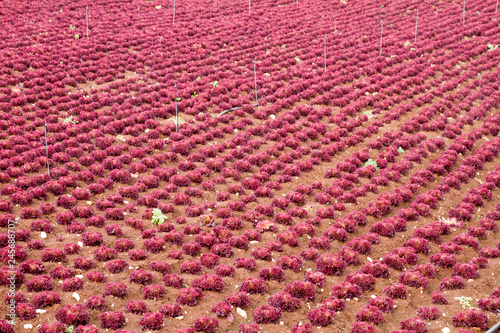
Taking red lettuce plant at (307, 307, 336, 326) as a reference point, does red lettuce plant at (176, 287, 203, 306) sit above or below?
above

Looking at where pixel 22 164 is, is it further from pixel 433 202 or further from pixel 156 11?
pixel 156 11

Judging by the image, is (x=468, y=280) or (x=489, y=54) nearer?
(x=468, y=280)

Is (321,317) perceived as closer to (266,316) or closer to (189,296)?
(266,316)

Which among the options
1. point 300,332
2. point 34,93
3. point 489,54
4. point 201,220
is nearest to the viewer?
point 300,332

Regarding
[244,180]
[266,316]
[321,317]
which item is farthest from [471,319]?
[244,180]

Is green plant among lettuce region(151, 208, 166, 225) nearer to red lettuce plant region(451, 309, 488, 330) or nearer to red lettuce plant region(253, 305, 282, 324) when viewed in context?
red lettuce plant region(253, 305, 282, 324)

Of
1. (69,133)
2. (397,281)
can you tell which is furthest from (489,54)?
Answer: (69,133)

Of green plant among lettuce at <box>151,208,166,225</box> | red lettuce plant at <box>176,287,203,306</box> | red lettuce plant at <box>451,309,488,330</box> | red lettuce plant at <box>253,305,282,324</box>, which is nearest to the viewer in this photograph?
red lettuce plant at <box>451,309,488,330</box>

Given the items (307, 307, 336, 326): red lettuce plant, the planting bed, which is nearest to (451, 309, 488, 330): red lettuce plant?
the planting bed

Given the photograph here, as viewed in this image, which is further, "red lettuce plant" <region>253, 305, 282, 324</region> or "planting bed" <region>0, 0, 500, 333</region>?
"planting bed" <region>0, 0, 500, 333</region>
